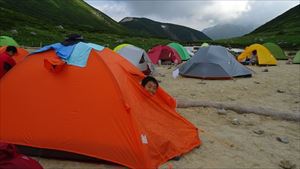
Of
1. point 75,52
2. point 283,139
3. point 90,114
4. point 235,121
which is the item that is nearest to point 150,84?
point 90,114

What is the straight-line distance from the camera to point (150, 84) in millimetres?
7707

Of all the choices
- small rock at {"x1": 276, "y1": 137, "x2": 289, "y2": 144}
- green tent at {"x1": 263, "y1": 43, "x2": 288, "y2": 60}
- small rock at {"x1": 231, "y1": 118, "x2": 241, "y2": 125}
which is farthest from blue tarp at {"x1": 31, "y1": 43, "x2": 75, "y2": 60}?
green tent at {"x1": 263, "y1": 43, "x2": 288, "y2": 60}

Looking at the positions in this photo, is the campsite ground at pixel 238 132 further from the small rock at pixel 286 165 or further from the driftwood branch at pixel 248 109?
the driftwood branch at pixel 248 109

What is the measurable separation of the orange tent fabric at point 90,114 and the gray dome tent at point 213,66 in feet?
→ 36.3

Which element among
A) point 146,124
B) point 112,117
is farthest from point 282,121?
point 112,117

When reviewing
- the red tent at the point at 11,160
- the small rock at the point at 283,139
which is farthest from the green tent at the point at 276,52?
the red tent at the point at 11,160

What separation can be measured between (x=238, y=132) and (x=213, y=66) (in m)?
9.77

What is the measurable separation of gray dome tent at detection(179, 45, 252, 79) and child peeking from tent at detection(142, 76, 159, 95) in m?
11.0

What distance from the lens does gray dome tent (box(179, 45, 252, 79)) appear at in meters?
18.3

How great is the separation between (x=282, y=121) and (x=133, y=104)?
17.2 feet

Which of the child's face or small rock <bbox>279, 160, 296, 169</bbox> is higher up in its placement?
the child's face

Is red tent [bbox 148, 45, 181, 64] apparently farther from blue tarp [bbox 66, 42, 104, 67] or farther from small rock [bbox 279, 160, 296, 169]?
small rock [bbox 279, 160, 296, 169]

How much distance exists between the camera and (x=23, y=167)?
405cm

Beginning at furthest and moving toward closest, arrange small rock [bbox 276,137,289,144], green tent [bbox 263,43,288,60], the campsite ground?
green tent [bbox 263,43,288,60] → small rock [bbox 276,137,289,144] → the campsite ground
